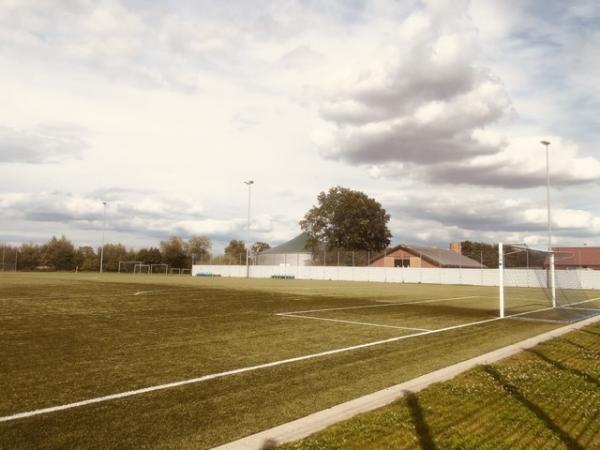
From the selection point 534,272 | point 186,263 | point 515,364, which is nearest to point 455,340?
point 515,364

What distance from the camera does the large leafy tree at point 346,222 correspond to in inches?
3187

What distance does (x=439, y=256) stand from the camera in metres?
63.4

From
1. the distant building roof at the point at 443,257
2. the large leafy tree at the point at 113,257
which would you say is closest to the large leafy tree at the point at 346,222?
the distant building roof at the point at 443,257

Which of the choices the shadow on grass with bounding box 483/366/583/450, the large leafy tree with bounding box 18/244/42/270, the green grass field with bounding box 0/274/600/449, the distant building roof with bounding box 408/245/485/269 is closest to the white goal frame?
the green grass field with bounding box 0/274/600/449

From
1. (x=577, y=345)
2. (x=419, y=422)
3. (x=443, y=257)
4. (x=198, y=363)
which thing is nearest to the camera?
(x=419, y=422)

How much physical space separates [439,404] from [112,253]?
99.7 metres

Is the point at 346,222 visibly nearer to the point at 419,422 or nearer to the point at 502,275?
the point at 502,275

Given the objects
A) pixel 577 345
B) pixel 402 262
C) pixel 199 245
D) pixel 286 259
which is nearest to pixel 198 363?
pixel 577 345

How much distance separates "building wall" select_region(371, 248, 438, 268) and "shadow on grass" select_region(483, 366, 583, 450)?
54.6 meters

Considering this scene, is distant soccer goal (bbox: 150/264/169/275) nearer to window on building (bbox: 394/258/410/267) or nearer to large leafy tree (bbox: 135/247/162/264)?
large leafy tree (bbox: 135/247/162/264)

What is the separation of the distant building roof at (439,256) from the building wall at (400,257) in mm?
377

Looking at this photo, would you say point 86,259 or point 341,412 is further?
point 86,259

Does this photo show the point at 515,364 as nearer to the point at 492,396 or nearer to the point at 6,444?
the point at 492,396

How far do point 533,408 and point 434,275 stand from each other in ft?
147
